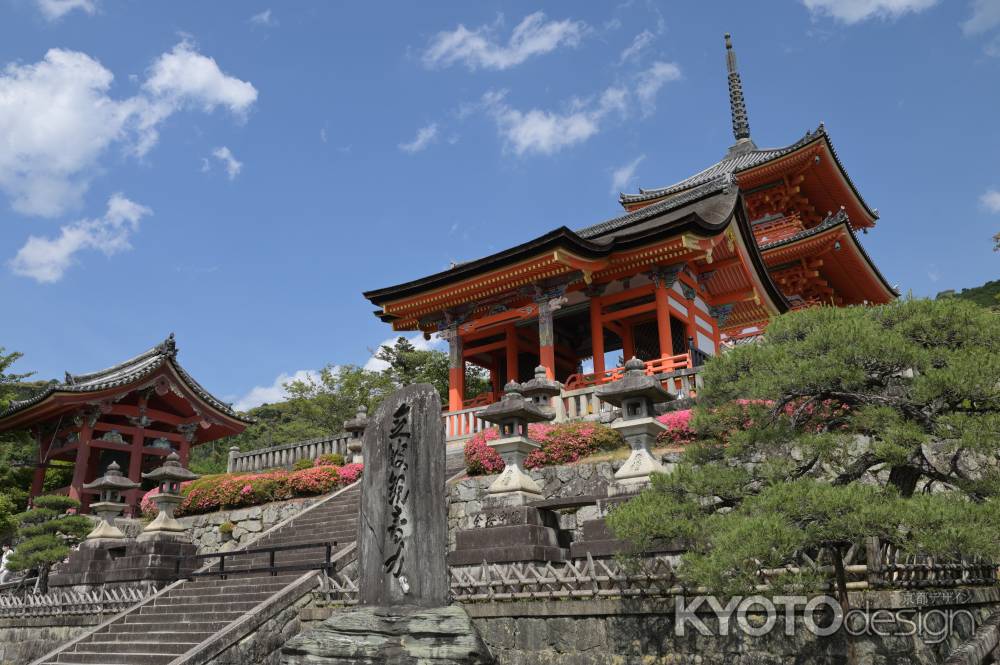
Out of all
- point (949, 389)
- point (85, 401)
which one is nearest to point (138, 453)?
point (85, 401)

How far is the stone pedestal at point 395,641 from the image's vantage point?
5.73 meters

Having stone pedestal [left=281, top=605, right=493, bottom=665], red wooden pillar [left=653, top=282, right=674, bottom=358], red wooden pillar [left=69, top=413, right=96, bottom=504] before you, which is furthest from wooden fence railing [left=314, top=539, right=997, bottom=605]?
red wooden pillar [left=69, top=413, right=96, bottom=504]

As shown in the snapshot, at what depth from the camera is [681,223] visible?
1836 centimetres

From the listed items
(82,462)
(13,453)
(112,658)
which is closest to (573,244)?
(112,658)

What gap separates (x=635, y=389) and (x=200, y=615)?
8.40 meters

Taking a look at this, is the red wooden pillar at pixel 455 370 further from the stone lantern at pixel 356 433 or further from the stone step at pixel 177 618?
the stone step at pixel 177 618

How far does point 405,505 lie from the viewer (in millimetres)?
6949

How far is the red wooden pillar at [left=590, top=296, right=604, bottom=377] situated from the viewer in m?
20.6

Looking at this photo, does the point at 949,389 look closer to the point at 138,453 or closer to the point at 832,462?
the point at 832,462

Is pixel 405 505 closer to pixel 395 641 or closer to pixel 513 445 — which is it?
pixel 395 641

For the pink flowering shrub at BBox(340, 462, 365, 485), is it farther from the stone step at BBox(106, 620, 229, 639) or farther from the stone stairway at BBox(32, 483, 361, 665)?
the stone step at BBox(106, 620, 229, 639)

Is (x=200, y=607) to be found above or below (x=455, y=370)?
below

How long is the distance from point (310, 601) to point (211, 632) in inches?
64.9

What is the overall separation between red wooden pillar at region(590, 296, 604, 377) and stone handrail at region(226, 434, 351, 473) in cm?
760
